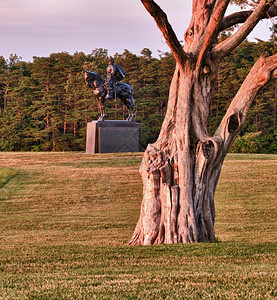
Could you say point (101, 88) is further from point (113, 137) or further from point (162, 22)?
point (162, 22)

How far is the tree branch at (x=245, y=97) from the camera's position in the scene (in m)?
8.02

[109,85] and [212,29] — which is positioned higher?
[109,85]

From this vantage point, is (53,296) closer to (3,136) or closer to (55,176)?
(55,176)

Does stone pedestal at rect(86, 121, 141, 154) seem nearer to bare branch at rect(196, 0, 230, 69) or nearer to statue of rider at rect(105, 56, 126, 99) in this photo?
statue of rider at rect(105, 56, 126, 99)

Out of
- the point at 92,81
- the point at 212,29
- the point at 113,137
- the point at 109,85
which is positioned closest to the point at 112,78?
the point at 109,85

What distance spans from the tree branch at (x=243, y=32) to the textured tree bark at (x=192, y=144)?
2 centimetres

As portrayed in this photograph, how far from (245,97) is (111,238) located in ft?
13.1

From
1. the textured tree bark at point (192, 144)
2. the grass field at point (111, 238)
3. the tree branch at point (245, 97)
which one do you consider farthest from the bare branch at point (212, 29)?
the grass field at point (111, 238)

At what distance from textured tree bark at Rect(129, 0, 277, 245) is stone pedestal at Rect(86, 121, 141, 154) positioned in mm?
16651

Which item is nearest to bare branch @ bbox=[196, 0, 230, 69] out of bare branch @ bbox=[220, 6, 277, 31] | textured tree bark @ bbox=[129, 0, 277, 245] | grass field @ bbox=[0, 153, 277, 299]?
textured tree bark @ bbox=[129, 0, 277, 245]

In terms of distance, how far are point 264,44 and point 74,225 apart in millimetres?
31981

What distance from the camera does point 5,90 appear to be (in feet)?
154

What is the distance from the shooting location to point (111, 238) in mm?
9828

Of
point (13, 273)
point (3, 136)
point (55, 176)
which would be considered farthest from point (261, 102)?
point (13, 273)
